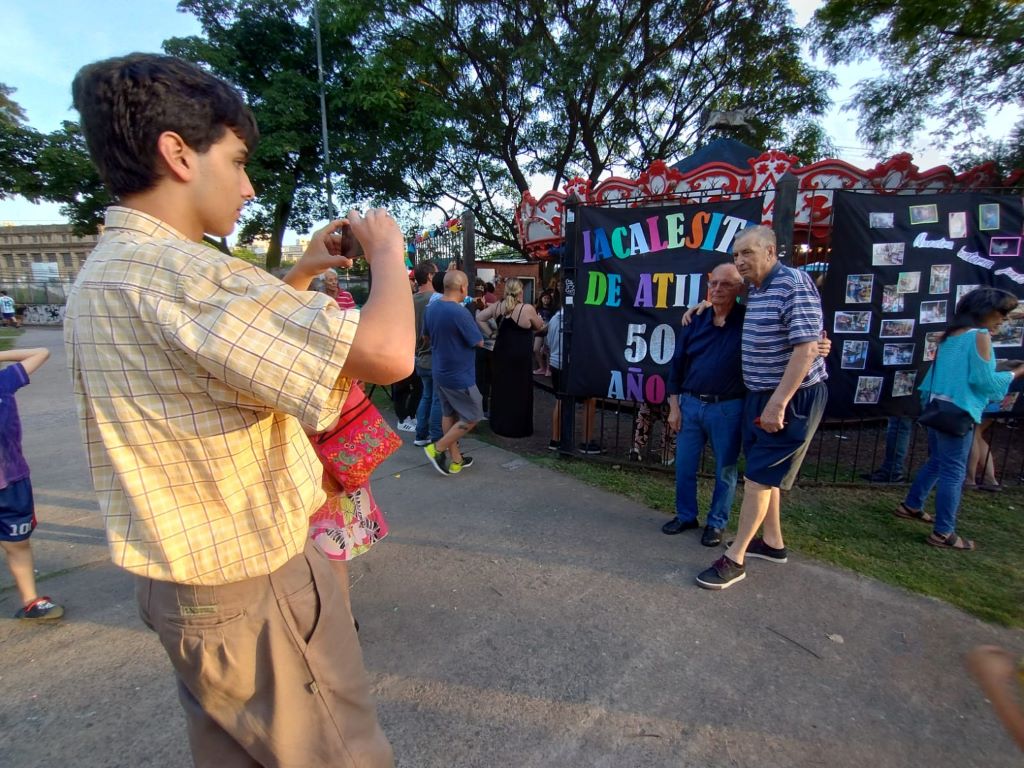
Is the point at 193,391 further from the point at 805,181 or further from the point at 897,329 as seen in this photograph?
the point at 805,181

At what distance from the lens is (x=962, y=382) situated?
3416 mm

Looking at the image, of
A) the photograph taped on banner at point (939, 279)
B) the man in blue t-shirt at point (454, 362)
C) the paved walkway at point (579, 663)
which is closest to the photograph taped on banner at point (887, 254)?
the photograph taped on banner at point (939, 279)

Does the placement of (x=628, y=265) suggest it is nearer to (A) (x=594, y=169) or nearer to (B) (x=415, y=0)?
(A) (x=594, y=169)

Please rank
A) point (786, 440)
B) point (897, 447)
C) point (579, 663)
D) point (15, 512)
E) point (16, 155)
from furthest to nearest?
point (16, 155)
point (897, 447)
point (786, 440)
point (15, 512)
point (579, 663)

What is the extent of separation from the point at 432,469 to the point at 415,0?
12023 mm

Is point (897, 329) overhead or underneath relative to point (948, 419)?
overhead

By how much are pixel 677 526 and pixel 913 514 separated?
1819mm

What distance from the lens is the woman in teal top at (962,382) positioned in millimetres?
3385

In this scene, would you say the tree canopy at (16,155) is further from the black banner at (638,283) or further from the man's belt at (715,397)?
the man's belt at (715,397)

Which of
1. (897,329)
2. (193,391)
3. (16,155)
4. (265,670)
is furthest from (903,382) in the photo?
(16,155)

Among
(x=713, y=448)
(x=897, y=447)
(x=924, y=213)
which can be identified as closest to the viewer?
(x=713, y=448)

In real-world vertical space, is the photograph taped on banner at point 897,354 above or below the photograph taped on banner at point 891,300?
below

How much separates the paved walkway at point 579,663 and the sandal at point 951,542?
814 mm

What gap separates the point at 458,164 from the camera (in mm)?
13844
